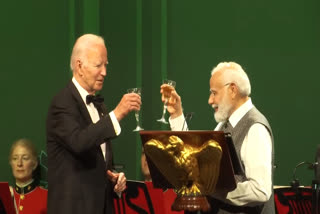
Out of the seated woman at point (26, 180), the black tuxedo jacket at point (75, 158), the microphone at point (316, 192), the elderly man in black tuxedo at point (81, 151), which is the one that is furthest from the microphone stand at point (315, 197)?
the seated woman at point (26, 180)

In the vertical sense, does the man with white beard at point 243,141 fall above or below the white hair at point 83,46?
below

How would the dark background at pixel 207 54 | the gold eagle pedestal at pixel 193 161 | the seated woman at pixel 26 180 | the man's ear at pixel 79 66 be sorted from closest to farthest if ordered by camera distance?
the gold eagle pedestal at pixel 193 161, the man's ear at pixel 79 66, the seated woman at pixel 26 180, the dark background at pixel 207 54

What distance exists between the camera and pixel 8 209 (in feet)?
15.2

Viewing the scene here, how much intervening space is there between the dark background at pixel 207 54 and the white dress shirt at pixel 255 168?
3.02 m

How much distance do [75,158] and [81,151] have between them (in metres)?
0.13

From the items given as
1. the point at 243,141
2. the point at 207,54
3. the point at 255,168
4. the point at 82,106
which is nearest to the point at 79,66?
the point at 82,106

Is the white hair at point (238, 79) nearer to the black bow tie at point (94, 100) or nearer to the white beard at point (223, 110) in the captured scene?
the white beard at point (223, 110)

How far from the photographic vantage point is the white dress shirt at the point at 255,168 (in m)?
3.27

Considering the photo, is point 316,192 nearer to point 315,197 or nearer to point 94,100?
point 315,197

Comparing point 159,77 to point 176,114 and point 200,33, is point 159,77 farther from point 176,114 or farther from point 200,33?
point 176,114

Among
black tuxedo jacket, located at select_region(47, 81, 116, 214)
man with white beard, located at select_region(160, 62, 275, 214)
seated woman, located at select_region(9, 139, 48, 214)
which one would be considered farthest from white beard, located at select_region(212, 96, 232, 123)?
seated woman, located at select_region(9, 139, 48, 214)

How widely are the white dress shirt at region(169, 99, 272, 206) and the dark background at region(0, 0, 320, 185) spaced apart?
302cm

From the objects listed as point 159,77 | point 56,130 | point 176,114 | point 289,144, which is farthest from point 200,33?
point 56,130

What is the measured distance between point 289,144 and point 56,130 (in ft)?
11.4
